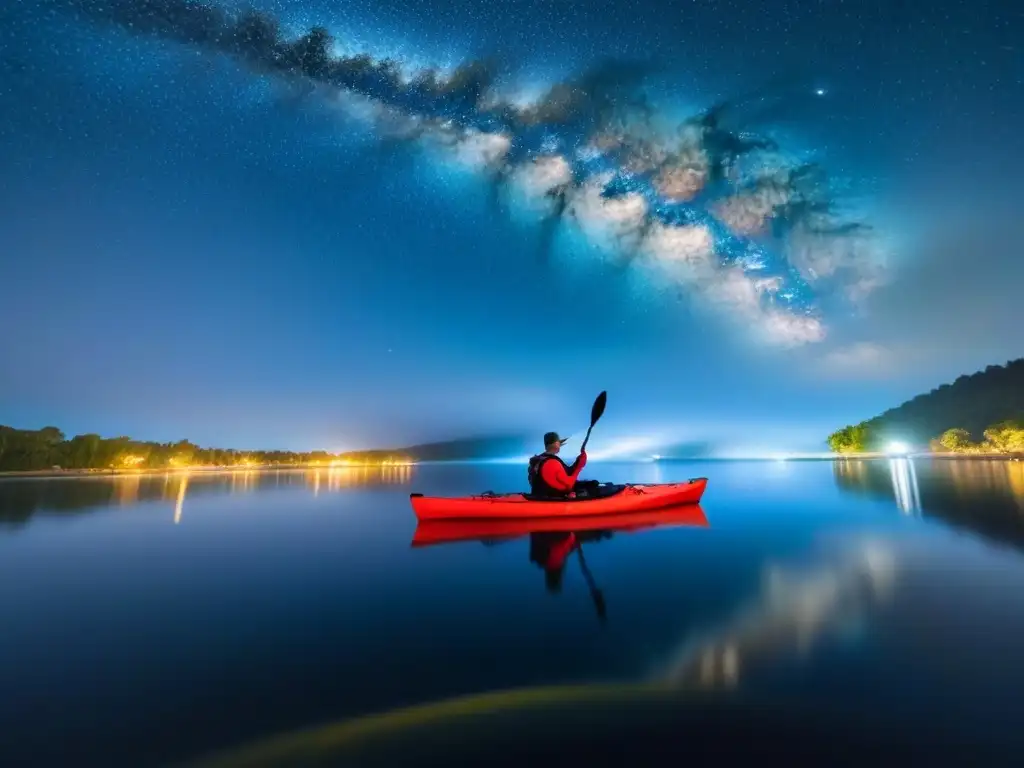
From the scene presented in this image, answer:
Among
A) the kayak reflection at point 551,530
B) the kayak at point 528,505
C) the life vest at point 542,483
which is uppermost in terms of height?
the life vest at point 542,483

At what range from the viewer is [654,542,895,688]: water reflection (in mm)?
5164

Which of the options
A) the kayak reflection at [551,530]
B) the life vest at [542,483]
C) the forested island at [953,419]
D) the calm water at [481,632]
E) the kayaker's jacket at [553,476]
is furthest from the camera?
the forested island at [953,419]

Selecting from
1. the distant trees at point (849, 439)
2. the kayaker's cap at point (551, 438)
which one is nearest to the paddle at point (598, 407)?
the kayaker's cap at point (551, 438)

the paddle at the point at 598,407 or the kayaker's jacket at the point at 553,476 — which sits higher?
the paddle at the point at 598,407

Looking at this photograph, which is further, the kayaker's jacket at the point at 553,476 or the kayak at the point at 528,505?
the kayak at the point at 528,505

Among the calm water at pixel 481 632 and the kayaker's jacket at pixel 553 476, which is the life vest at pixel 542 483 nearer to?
the kayaker's jacket at pixel 553 476

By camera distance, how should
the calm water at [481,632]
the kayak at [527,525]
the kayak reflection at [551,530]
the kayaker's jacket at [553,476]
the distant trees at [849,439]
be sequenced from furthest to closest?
the distant trees at [849,439] → the kayaker's jacket at [553,476] → the kayak at [527,525] → the kayak reflection at [551,530] → the calm water at [481,632]

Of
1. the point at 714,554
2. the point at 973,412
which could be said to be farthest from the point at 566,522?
the point at 973,412

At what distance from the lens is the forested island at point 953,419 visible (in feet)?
350

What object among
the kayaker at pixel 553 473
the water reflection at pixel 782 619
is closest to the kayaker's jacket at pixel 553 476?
the kayaker at pixel 553 473

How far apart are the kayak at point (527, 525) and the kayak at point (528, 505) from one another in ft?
1.17

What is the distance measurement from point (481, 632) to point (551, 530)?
988 cm

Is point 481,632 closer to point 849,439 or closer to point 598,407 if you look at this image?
point 598,407

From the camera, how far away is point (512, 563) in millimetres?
11422
